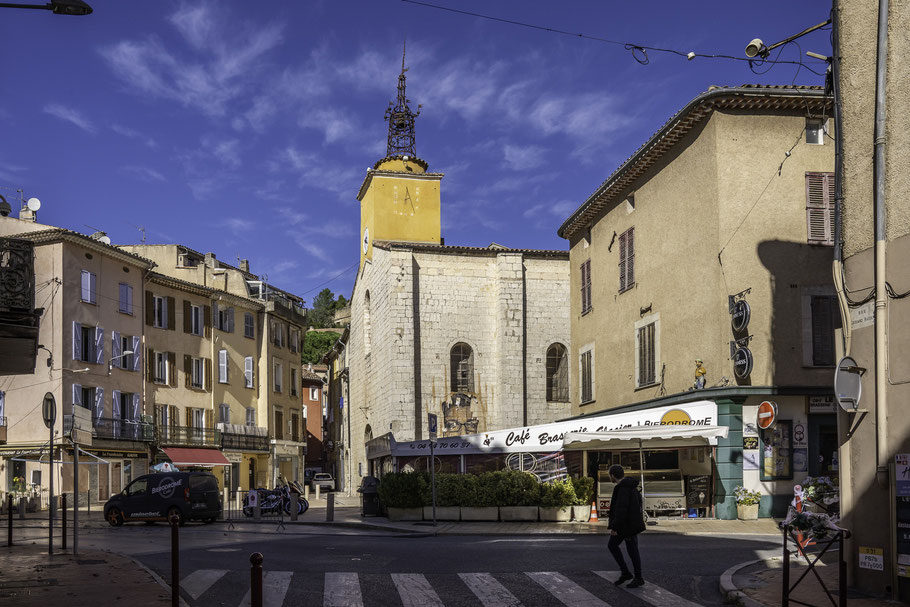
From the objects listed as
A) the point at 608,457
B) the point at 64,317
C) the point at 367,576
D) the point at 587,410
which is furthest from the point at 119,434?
the point at 367,576

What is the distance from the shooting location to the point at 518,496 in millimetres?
23609

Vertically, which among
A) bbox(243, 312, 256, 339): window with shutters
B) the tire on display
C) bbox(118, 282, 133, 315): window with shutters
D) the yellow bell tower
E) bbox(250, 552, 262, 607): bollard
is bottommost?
the tire on display

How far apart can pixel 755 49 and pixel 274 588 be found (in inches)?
406

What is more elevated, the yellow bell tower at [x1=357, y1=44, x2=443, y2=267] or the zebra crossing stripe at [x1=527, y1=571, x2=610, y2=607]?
the yellow bell tower at [x1=357, y1=44, x2=443, y2=267]

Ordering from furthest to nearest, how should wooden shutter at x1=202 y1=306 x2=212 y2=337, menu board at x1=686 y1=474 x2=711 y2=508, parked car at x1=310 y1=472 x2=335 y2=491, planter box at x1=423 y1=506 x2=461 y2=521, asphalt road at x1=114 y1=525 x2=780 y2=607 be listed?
parked car at x1=310 y1=472 x2=335 y2=491
wooden shutter at x1=202 y1=306 x2=212 y2=337
planter box at x1=423 y1=506 x2=461 y2=521
menu board at x1=686 y1=474 x2=711 y2=508
asphalt road at x1=114 y1=525 x2=780 y2=607

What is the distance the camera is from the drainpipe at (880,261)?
33.8 ft

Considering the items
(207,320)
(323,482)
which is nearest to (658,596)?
(207,320)

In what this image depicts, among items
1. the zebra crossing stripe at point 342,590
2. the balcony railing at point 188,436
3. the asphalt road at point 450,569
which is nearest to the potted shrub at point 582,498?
the asphalt road at point 450,569

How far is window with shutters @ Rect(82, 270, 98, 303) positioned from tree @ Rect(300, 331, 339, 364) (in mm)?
53722

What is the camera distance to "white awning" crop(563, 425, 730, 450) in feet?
69.6

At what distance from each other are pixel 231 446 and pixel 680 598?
39.8m

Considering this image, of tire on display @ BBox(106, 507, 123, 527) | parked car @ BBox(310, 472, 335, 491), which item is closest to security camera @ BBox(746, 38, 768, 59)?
tire on display @ BBox(106, 507, 123, 527)

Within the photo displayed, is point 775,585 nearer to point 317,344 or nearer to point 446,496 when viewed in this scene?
point 446,496

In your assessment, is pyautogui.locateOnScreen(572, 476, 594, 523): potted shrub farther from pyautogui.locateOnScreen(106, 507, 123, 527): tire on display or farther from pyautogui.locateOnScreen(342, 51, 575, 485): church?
pyautogui.locateOnScreen(342, 51, 575, 485): church
